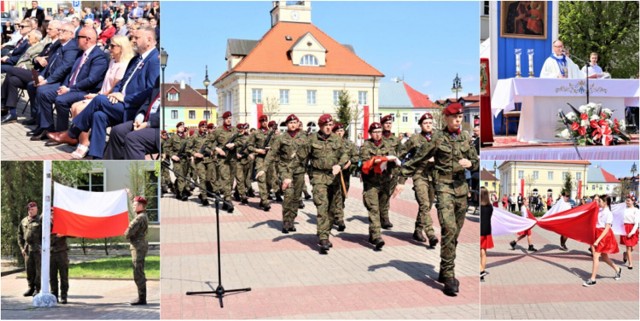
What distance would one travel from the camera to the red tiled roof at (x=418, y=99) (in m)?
7.41

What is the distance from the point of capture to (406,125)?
8820 mm

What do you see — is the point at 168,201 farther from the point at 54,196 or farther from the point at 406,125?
the point at 54,196

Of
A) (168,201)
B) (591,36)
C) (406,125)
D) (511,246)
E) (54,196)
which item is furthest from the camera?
(168,201)

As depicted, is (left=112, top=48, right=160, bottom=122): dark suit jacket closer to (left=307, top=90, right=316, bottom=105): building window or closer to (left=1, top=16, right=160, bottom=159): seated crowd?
(left=1, top=16, right=160, bottom=159): seated crowd

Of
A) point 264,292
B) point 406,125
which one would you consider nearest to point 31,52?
point 264,292

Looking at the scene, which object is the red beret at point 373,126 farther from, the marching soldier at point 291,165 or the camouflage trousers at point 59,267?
the camouflage trousers at point 59,267

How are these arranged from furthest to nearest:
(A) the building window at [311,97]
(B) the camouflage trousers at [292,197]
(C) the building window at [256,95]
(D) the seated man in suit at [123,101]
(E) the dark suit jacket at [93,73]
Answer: (B) the camouflage trousers at [292,197], (A) the building window at [311,97], (C) the building window at [256,95], (E) the dark suit jacket at [93,73], (D) the seated man in suit at [123,101]

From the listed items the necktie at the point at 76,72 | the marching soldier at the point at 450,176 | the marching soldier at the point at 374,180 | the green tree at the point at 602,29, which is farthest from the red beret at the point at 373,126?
the necktie at the point at 76,72

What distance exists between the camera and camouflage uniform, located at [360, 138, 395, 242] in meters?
7.87

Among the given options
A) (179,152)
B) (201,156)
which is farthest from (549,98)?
(179,152)

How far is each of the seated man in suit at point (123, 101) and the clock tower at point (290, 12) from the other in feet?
5.04

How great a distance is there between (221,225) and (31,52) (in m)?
4.11

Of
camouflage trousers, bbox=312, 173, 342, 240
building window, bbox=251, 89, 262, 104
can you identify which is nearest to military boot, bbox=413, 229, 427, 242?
camouflage trousers, bbox=312, 173, 342, 240

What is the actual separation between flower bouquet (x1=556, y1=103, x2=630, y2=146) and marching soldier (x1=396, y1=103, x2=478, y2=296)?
1001 mm
